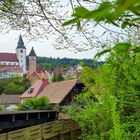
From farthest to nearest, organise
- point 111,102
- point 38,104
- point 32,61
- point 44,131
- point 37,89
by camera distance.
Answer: point 32,61, point 37,89, point 38,104, point 44,131, point 111,102

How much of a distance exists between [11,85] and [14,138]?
58.1 m

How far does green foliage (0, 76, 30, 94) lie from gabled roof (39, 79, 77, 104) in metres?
26.2

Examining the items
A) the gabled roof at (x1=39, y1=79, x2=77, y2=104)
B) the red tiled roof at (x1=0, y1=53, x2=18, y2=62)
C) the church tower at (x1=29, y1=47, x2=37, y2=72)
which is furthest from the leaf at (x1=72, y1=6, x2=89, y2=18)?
the red tiled roof at (x1=0, y1=53, x2=18, y2=62)

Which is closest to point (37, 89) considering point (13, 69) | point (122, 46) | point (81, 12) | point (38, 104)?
point (38, 104)

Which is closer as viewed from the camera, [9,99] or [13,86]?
[9,99]

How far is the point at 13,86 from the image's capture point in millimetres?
71938

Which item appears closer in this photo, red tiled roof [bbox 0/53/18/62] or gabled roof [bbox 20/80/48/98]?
gabled roof [bbox 20/80/48/98]

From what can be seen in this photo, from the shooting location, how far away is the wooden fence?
1384 cm

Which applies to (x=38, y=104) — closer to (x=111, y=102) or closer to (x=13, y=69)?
(x=111, y=102)

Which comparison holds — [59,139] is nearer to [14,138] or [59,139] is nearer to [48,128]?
[48,128]

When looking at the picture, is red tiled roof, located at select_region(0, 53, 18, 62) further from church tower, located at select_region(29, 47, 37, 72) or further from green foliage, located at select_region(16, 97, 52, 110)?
green foliage, located at select_region(16, 97, 52, 110)

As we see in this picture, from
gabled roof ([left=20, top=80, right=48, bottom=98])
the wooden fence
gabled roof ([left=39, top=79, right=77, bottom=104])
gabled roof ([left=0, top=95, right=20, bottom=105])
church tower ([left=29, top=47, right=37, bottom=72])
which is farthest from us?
church tower ([left=29, top=47, right=37, bottom=72])

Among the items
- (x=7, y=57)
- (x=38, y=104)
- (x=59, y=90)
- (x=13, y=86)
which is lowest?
(x=38, y=104)

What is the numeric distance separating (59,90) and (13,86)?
3266 cm
